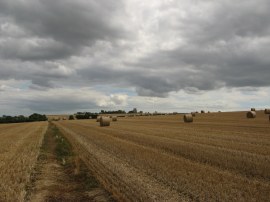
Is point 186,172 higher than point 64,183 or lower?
higher

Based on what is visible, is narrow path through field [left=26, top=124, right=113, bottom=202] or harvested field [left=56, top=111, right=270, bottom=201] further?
narrow path through field [left=26, top=124, right=113, bottom=202]

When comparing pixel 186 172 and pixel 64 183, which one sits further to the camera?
pixel 64 183

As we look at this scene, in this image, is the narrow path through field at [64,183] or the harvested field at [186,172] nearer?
the harvested field at [186,172]

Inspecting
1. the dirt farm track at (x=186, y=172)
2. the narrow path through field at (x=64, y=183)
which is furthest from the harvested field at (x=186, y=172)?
the narrow path through field at (x=64, y=183)

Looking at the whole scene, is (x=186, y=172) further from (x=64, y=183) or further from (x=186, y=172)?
(x=64, y=183)

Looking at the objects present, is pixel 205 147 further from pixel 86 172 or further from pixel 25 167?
pixel 25 167

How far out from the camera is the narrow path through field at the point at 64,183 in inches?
344

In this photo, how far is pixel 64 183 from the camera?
10.5m

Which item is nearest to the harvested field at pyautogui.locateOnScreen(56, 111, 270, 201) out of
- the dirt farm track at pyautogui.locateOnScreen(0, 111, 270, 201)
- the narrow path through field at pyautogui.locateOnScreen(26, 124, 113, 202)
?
the dirt farm track at pyautogui.locateOnScreen(0, 111, 270, 201)

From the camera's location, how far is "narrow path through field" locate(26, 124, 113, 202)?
28.7ft

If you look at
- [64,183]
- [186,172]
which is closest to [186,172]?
[186,172]

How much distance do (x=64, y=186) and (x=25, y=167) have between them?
3413 millimetres

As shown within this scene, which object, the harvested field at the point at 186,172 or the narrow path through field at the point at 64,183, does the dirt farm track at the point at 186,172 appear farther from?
the narrow path through field at the point at 64,183

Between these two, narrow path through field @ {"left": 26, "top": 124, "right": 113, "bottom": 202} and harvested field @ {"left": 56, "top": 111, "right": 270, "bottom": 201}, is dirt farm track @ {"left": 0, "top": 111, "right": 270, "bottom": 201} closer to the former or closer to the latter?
harvested field @ {"left": 56, "top": 111, "right": 270, "bottom": 201}
